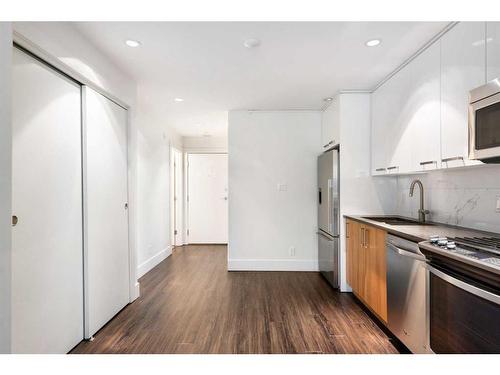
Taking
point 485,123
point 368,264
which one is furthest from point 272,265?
point 485,123

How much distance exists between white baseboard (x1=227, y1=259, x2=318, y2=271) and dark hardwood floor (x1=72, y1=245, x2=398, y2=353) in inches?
9.4

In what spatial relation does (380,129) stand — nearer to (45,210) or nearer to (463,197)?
(463,197)

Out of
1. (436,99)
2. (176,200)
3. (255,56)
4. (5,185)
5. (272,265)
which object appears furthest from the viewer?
(176,200)

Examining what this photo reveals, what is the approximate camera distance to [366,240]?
2.49 metres

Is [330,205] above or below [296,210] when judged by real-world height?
above

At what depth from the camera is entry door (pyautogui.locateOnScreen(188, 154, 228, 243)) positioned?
19.0 feet

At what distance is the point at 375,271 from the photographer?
2.29 meters

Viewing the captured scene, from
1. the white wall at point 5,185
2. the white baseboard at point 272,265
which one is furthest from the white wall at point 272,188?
the white wall at point 5,185

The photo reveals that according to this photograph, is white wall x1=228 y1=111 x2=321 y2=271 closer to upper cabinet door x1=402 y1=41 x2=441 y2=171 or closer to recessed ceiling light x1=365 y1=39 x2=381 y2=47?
upper cabinet door x1=402 y1=41 x2=441 y2=171

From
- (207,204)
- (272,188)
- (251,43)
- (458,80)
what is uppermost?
(251,43)

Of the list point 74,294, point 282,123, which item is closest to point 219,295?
point 74,294

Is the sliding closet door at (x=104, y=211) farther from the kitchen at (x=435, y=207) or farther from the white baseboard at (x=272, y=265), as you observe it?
the kitchen at (x=435, y=207)

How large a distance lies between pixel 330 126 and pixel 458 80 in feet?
5.84
